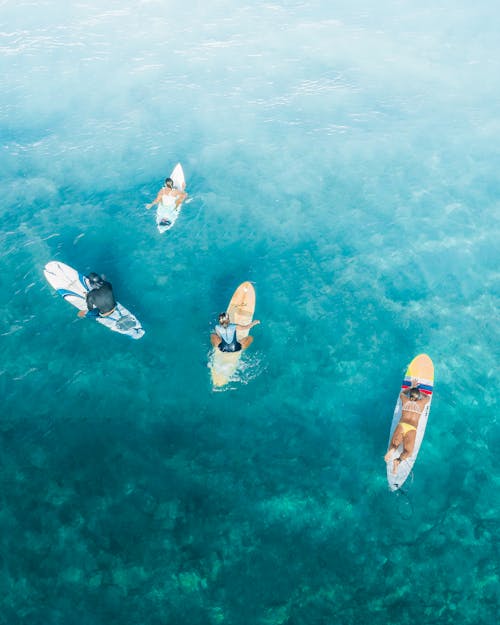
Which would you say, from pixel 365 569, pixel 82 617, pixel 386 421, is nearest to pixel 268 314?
pixel 386 421

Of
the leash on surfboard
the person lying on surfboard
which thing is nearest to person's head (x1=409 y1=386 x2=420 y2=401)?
the person lying on surfboard

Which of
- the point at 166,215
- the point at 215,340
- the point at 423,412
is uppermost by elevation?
the point at 166,215

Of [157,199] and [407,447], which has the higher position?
[157,199]

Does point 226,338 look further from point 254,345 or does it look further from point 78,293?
point 78,293

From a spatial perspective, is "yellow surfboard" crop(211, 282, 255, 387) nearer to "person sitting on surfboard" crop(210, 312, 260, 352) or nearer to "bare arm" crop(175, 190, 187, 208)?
"person sitting on surfboard" crop(210, 312, 260, 352)

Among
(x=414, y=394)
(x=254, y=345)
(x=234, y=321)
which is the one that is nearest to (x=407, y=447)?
(x=414, y=394)

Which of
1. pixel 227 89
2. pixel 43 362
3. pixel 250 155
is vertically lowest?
pixel 43 362

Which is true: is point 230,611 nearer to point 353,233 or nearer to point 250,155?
point 353,233
